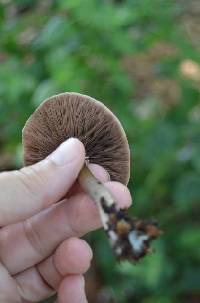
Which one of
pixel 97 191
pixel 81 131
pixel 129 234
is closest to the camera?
pixel 129 234

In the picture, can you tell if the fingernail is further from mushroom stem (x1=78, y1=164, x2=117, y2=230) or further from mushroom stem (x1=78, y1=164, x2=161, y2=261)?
mushroom stem (x1=78, y1=164, x2=161, y2=261)

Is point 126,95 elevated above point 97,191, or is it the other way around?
point 97,191

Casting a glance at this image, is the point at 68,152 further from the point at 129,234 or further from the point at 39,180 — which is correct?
the point at 129,234

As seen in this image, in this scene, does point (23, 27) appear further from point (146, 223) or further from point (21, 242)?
point (146, 223)

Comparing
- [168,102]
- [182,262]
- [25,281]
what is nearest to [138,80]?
[168,102]

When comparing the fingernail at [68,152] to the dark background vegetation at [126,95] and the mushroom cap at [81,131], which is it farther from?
the dark background vegetation at [126,95]

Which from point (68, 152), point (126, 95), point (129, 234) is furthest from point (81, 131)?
point (126, 95)

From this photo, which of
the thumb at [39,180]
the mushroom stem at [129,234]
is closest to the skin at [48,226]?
the thumb at [39,180]
